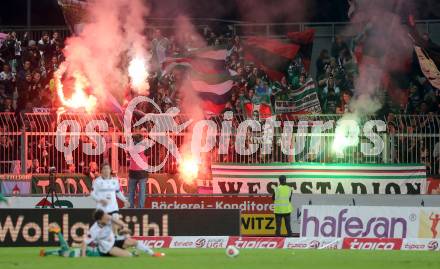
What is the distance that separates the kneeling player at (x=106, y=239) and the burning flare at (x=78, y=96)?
11488 mm

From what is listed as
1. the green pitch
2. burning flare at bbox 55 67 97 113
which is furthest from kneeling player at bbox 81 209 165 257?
burning flare at bbox 55 67 97 113

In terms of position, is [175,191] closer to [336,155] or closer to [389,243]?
[336,155]

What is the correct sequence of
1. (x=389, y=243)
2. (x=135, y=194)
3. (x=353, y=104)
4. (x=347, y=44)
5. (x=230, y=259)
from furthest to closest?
(x=347, y=44) → (x=353, y=104) → (x=135, y=194) → (x=389, y=243) → (x=230, y=259)

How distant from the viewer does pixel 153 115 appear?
2720cm

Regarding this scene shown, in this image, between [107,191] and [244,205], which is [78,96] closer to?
[244,205]

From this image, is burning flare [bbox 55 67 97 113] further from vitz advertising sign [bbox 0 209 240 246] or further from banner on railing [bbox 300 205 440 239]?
banner on railing [bbox 300 205 440 239]

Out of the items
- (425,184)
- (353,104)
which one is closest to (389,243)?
(425,184)

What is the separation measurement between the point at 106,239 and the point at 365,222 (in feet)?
26.8

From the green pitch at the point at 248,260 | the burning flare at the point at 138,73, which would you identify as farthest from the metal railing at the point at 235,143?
the green pitch at the point at 248,260

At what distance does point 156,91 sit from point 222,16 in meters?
5.42

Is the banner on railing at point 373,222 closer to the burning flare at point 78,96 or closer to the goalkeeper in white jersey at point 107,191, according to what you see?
the goalkeeper in white jersey at point 107,191

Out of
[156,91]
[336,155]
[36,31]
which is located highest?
[36,31]

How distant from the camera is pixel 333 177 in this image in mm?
27406

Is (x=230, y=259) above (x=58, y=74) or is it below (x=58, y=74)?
below
